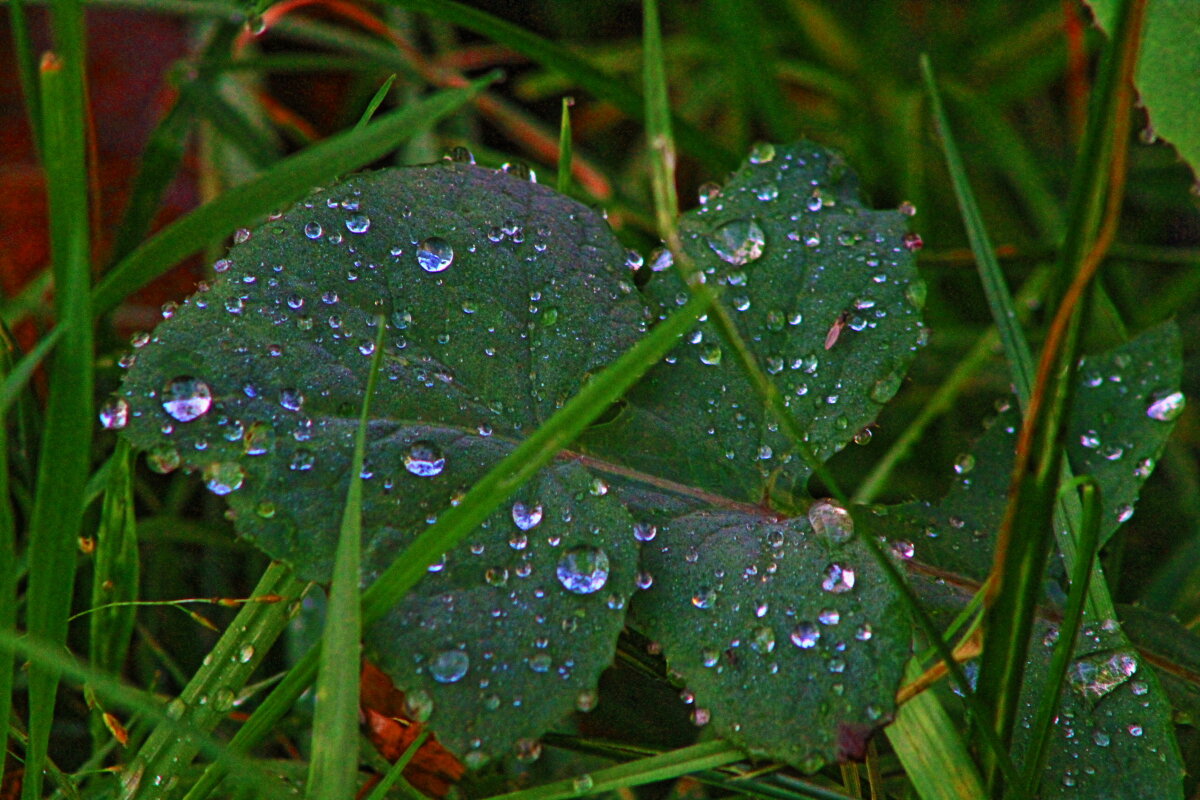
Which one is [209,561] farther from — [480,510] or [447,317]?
[480,510]

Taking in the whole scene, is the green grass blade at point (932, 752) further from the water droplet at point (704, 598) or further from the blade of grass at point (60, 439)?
the blade of grass at point (60, 439)

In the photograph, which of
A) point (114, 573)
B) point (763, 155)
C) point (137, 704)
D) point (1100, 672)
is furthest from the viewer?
point (763, 155)

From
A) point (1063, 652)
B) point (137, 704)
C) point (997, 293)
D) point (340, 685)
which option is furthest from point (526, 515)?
point (997, 293)

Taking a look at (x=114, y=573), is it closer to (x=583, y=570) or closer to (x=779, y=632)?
(x=583, y=570)

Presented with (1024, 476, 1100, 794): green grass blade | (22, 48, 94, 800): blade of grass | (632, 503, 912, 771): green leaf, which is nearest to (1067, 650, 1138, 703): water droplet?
(1024, 476, 1100, 794): green grass blade

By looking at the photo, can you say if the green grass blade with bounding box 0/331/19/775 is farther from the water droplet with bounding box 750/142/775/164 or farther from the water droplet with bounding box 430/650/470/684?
the water droplet with bounding box 750/142/775/164

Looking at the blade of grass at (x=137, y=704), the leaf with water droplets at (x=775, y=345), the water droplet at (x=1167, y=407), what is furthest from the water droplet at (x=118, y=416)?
the water droplet at (x=1167, y=407)

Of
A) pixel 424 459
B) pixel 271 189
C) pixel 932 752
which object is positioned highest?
pixel 271 189

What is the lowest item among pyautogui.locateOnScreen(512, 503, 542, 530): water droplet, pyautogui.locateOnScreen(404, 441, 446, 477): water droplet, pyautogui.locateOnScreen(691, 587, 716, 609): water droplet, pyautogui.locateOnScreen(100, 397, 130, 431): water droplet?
pyautogui.locateOnScreen(691, 587, 716, 609): water droplet
